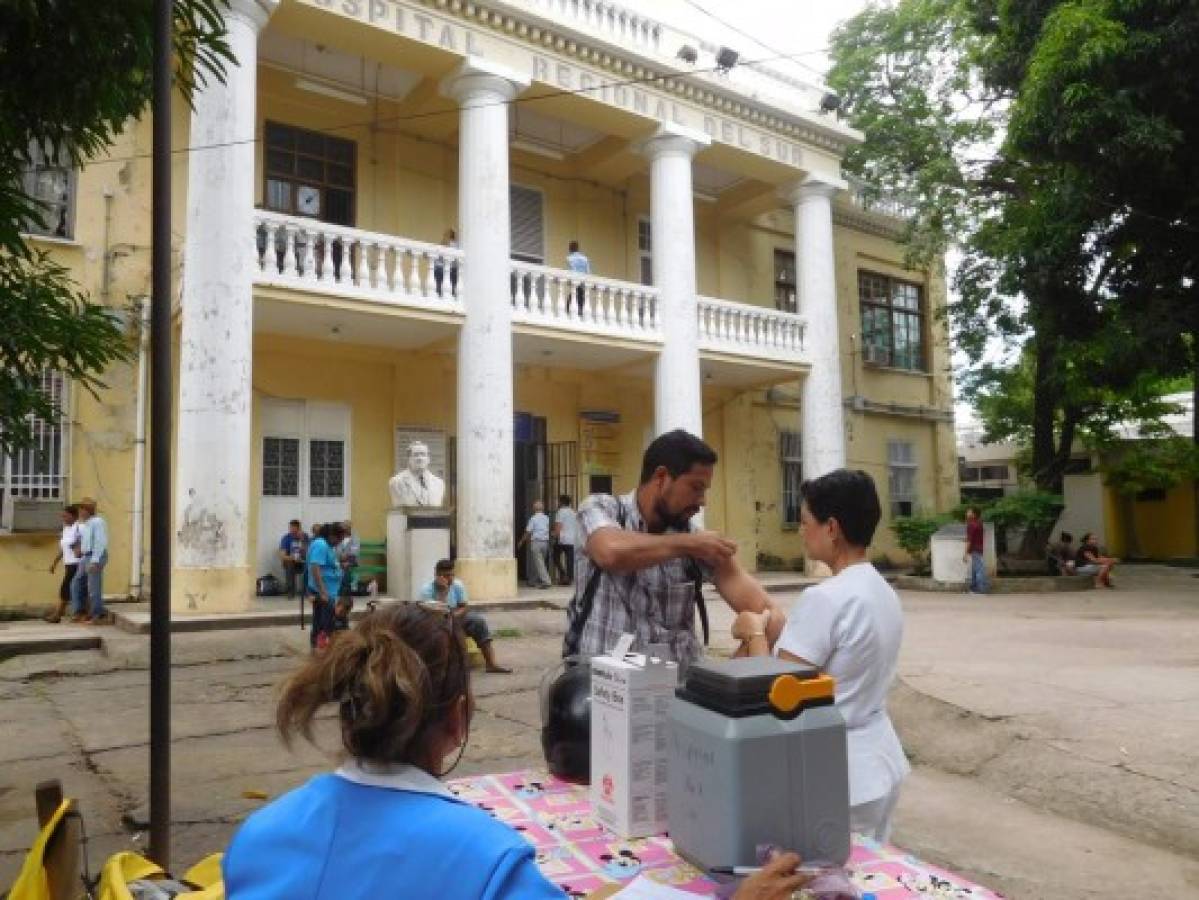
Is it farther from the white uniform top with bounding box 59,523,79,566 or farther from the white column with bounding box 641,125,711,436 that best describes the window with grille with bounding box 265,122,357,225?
the white uniform top with bounding box 59,523,79,566

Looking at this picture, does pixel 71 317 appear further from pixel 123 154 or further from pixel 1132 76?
pixel 1132 76

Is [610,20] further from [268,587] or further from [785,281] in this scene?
[268,587]

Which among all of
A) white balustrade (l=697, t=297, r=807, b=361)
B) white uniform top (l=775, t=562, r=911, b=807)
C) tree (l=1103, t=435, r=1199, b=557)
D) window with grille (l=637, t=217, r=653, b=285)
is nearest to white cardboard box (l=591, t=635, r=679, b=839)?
white uniform top (l=775, t=562, r=911, b=807)

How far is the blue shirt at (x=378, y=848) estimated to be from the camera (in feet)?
3.99

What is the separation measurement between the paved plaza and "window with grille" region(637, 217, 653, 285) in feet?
28.0

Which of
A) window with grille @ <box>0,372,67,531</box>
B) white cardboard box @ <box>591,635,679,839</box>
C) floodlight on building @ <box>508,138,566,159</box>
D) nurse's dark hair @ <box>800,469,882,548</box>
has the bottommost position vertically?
white cardboard box @ <box>591,635,679,839</box>

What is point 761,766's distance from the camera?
1.52 meters

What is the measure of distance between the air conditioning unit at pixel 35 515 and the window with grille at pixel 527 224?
23.8 feet

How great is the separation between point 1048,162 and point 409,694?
13.6m

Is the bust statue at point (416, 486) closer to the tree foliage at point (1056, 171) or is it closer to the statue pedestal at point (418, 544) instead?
the statue pedestal at point (418, 544)

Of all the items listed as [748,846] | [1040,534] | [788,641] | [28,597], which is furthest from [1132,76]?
[28,597]

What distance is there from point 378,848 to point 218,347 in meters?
9.12

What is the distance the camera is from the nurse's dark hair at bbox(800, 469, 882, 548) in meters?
2.37

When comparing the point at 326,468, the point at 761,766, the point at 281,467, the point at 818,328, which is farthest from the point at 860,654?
the point at 818,328
